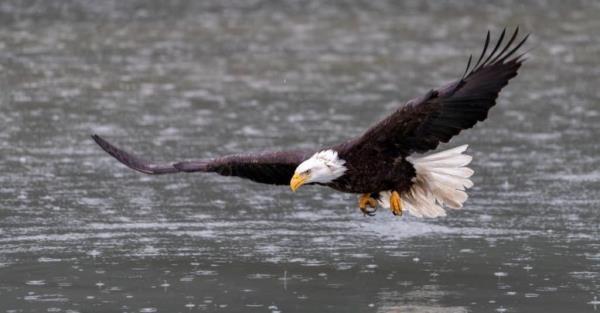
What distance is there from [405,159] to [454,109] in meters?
0.61

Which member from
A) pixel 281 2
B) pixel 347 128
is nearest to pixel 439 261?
pixel 347 128

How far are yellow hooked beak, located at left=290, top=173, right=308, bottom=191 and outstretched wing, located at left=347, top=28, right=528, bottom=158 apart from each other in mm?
370

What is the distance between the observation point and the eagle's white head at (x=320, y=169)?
310 inches

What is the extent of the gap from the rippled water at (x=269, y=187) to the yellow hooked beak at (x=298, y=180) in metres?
0.53

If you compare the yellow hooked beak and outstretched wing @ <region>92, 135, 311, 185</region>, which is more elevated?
outstretched wing @ <region>92, 135, 311, 185</region>

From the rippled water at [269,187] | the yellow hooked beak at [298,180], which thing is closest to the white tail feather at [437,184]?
the rippled water at [269,187]

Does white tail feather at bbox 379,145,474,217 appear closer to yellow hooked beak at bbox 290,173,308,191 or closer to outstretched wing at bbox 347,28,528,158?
outstretched wing at bbox 347,28,528,158

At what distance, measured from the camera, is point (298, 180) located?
784cm

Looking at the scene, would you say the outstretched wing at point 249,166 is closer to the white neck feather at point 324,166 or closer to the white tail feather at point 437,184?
the white neck feather at point 324,166

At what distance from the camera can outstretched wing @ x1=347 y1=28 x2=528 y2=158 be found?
25.2 feet

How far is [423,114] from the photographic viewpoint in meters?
7.74

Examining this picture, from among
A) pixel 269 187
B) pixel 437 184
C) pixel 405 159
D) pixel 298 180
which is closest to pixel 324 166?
pixel 298 180

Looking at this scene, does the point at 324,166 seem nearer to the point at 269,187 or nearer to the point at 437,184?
the point at 437,184

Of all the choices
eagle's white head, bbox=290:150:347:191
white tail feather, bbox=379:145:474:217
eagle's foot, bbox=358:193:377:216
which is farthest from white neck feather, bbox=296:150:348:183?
white tail feather, bbox=379:145:474:217
